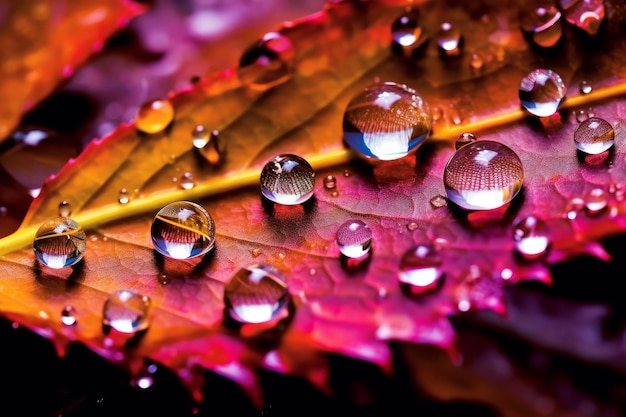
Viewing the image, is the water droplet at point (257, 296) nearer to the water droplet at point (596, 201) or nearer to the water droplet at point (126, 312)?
the water droplet at point (126, 312)

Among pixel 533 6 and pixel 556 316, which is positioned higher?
pixel 533 6

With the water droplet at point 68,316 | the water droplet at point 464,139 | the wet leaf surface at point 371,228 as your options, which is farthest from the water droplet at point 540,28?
the water droplet at point 68,316

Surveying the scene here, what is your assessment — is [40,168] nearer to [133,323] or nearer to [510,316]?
[133,323]

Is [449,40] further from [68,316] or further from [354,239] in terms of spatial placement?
[68,316]

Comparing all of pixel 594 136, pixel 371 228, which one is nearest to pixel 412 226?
pixel 371 228

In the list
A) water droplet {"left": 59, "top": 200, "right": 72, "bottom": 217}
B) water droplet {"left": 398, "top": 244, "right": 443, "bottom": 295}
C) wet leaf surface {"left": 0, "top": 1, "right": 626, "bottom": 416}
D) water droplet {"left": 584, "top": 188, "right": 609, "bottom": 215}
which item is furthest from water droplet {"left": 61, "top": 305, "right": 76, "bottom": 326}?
water droplet {"left": 584, "top": 188, "right": 609, "bottom": 215}

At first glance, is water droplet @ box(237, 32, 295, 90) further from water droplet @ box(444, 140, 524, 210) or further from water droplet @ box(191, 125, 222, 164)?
water droplet @ box(444, 140, 524, 210)

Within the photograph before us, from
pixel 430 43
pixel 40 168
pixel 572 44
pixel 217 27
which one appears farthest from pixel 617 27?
pixel 40 168
